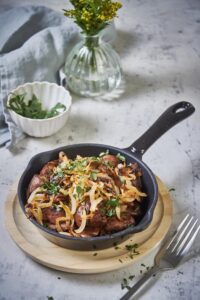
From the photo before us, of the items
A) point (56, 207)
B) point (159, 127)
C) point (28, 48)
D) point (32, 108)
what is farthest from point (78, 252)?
point (28, 48)

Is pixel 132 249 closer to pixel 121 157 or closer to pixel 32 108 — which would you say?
pixel 121 157

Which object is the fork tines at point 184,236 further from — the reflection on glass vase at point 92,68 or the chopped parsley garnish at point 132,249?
the reflection on glass vase at point 92,68

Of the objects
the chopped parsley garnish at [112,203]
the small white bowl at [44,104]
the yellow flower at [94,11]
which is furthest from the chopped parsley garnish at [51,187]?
the yellow flower at [94,11]

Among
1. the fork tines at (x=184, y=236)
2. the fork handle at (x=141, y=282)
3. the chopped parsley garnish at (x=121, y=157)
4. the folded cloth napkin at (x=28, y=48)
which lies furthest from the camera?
the folded cloth napkin at (x=28, y=48)

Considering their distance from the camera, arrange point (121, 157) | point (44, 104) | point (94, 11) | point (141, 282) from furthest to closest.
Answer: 1. point (44, 104)
2. point (94, 11)
3. point (121, 157)
4. point (141, 282)

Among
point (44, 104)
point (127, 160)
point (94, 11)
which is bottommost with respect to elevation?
point (44, 104)
